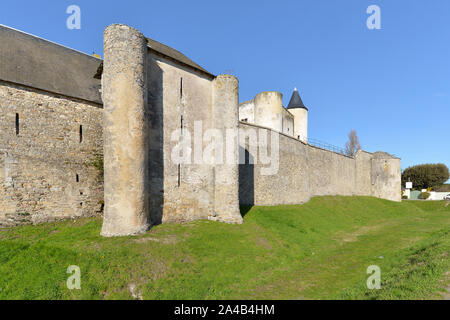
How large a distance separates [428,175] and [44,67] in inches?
2476

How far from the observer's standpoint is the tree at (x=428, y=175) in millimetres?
47500

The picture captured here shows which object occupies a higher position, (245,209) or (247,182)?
(247,182)

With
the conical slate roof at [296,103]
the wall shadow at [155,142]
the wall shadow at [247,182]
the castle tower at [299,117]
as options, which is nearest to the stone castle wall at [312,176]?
the wall shadow at [247,182]

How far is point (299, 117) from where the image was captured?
29781 mm

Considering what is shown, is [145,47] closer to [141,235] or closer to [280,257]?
[141,235]

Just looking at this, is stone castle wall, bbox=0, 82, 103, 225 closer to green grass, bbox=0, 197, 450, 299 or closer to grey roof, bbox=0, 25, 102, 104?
grey roof, bbox=0, 25, 102, 104

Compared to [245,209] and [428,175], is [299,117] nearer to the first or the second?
[245,209]

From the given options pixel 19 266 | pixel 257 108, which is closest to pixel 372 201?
pixel 257 108

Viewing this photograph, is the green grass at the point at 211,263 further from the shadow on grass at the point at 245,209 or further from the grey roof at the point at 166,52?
the grey roof at the point at 166,52

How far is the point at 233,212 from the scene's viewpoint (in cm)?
1203

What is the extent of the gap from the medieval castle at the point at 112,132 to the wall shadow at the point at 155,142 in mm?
45

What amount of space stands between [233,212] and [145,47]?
8.61m

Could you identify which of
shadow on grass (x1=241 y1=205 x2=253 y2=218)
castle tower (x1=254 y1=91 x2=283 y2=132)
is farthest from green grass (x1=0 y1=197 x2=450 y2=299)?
castle tower (x1=254 y1=91 x2=283 y2=132)

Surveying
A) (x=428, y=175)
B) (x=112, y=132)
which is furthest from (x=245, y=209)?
(x=428, y=175)
